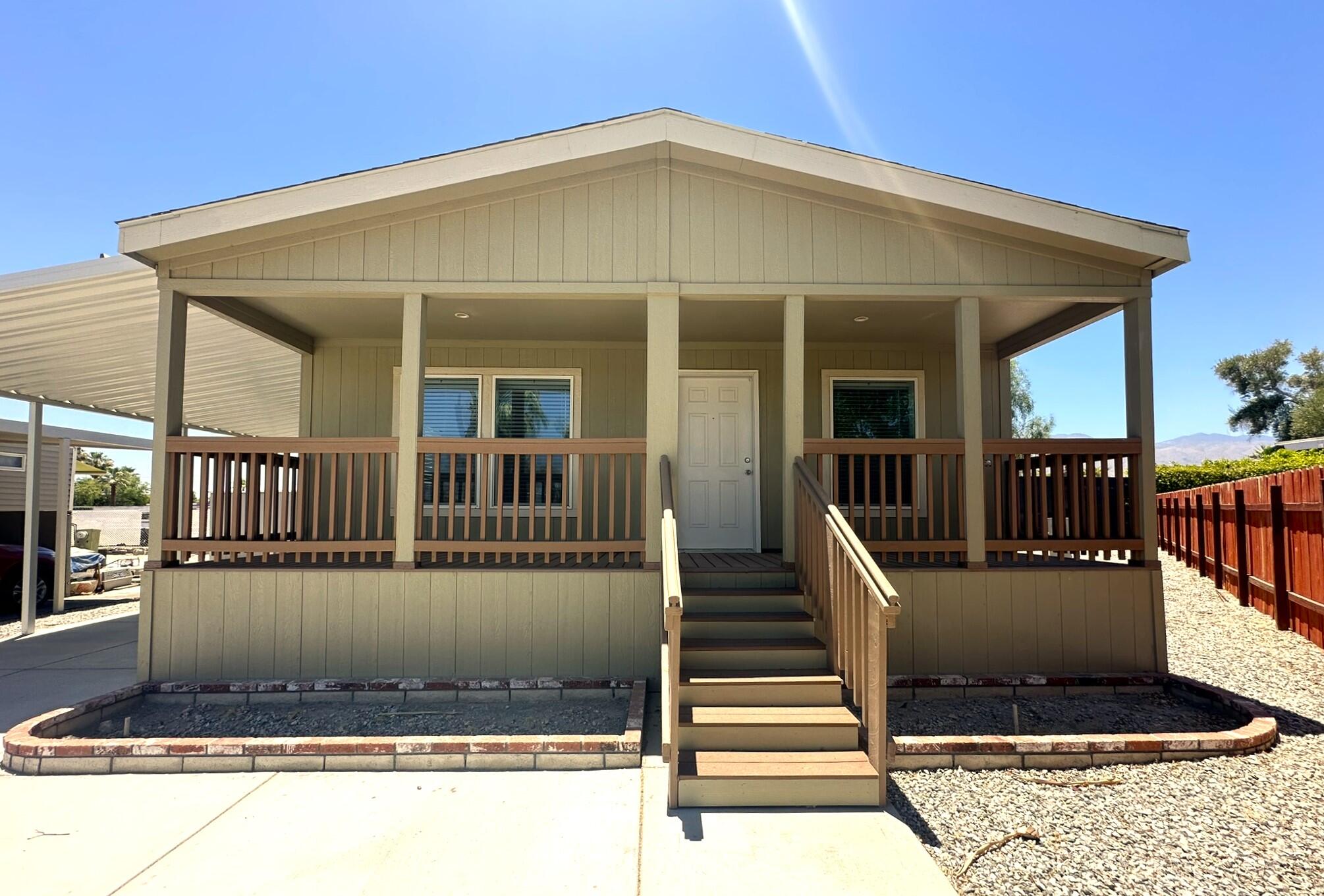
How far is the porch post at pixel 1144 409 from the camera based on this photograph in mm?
5113

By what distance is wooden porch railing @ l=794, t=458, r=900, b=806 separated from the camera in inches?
126

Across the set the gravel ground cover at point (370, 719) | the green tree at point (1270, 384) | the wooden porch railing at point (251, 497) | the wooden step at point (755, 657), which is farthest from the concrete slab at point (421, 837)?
the green tree at point (1270, 384)

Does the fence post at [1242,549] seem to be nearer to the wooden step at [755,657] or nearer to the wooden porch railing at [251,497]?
the wooden step at [755,657]

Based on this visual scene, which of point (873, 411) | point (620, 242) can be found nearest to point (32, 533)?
point (620, 242)

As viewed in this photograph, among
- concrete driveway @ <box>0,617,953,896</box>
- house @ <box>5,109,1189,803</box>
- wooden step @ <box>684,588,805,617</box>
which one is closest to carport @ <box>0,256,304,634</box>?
house @ <box>5,109,1189,803</box>

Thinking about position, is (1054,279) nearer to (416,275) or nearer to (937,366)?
(937,366)

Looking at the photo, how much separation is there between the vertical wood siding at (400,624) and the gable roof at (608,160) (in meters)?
2.52

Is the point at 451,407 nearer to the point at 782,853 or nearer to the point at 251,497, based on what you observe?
the point at 251,497

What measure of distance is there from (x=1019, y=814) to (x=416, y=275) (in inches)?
198

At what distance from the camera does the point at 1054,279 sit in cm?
522

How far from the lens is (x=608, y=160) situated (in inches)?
196

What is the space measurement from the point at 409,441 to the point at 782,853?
12.1 ft

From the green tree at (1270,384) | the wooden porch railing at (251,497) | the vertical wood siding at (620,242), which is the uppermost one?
the green tree at (1270,384)

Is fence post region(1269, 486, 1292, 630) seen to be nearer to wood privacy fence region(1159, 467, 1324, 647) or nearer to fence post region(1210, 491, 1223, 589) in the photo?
wood privacy fence region(1159, 467, 1324, 647)
